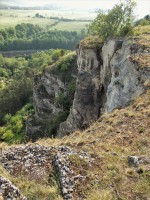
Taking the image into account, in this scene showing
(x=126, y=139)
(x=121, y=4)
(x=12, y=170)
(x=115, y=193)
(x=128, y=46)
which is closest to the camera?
(x=115, y=193)

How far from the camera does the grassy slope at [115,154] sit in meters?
14.6

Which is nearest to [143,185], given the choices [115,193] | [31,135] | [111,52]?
[115,193]

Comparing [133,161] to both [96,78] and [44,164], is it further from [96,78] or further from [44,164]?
[96,78]

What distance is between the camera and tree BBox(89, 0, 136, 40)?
40.0 m

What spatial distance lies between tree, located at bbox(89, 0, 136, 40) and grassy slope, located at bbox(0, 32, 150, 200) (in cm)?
1669

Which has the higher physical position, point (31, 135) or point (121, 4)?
point (121, 4)

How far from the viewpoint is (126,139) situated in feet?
65.6

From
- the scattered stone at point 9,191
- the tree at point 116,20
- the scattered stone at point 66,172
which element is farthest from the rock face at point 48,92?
the scattered stone at point 9,191

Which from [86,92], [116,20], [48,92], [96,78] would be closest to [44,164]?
[86,92]

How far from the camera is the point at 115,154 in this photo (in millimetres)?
17656

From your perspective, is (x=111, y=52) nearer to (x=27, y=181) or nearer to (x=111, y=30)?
(x=111, y=30)

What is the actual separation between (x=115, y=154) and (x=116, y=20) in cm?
2608

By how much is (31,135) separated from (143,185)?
1644 inches

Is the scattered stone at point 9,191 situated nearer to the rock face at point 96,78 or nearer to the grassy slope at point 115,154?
the grassy slope at point 115,154
